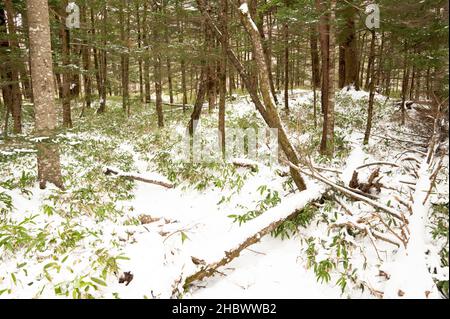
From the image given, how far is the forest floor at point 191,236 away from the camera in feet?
12.0

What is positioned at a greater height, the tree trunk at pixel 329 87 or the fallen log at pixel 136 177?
the tree trunk at pixel 329 87

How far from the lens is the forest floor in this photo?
3664 mm

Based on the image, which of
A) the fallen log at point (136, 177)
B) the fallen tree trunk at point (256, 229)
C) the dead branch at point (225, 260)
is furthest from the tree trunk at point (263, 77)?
the fallen log at point (136, 177)

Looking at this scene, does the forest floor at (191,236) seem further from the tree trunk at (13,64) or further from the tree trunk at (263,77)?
the tree trunk at (13,64)

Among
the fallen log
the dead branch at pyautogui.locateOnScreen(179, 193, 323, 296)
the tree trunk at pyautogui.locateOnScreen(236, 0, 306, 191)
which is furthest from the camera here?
the fallen log

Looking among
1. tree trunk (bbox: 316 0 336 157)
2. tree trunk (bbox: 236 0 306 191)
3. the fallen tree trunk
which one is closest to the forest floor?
the fallen tree trunk

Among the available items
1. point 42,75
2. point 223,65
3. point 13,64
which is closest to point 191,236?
point 42,75

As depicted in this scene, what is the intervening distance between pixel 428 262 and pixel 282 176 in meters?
3.93

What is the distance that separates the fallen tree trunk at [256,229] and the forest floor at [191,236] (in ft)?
0.19

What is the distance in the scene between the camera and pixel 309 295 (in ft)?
12.6

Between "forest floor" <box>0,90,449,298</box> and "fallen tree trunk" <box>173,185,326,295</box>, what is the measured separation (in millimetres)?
57

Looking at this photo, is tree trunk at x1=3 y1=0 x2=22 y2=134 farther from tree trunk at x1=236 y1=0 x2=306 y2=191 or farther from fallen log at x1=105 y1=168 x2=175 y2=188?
tree trunk at x1=236 y1=0 x2=306 y2=191

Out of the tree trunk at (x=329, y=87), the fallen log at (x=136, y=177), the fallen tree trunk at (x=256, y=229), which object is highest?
the tree trunk at (x=329, y=87)
